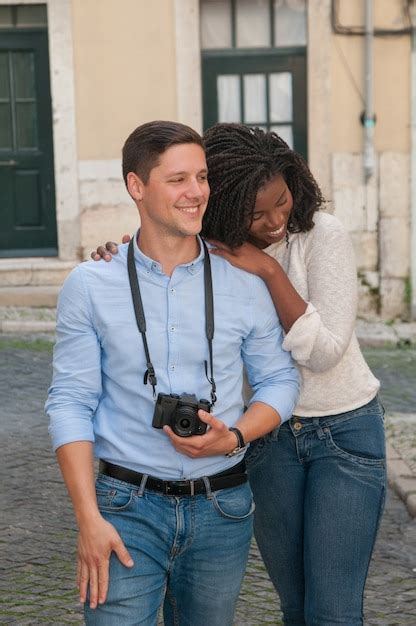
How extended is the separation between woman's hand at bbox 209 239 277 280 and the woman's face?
0.09m

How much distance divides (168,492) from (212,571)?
9.3 inches

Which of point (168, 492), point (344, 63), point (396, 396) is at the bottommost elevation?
point (396, 396)

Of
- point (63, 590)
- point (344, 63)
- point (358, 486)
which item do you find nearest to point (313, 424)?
point (358, 486)

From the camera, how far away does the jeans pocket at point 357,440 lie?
12.3 ft

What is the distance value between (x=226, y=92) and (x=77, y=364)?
11.1 meters

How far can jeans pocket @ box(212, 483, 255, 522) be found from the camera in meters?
3.38

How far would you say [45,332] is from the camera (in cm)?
1275

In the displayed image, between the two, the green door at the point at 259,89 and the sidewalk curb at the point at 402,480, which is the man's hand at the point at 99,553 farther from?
the green door at the point at 259,89

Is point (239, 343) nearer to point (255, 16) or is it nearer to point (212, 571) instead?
point (212, 571)

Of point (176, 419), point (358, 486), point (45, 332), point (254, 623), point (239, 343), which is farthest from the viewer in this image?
point (45, 332)

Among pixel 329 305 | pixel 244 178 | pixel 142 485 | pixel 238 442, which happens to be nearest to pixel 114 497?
pixel 142 485

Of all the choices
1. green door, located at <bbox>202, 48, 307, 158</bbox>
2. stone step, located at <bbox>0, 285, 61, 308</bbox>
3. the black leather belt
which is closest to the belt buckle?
the black leather belt

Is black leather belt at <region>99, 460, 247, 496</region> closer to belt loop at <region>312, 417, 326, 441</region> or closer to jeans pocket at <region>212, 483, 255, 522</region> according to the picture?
jeans pocket at <region>212, 483, 255, 522</region>

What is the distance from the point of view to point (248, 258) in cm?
358
